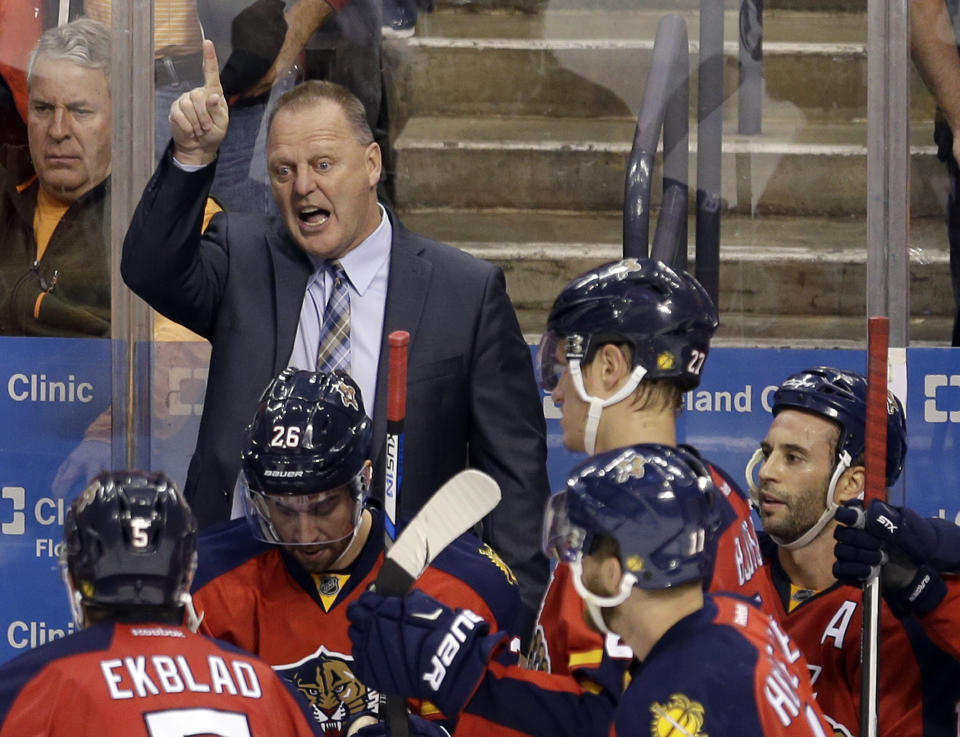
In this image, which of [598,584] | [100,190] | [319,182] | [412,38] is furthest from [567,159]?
[598,584]

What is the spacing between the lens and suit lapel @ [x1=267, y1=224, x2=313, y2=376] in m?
3.70

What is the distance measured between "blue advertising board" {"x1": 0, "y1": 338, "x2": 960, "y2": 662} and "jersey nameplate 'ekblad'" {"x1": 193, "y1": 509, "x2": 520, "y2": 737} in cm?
125

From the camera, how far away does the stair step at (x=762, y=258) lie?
4.30m

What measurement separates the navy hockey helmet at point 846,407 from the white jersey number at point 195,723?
1.55m

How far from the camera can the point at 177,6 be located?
427cm

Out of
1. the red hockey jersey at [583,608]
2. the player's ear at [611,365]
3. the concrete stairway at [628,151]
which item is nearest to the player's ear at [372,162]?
the concrete stairway at [628,151]

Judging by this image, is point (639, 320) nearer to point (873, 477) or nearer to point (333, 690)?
point (873, 477)

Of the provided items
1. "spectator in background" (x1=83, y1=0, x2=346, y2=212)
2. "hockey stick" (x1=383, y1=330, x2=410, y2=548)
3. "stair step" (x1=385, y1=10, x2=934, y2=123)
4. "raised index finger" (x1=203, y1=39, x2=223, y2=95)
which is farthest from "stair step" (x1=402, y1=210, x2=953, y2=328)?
"hockey stick" (x1=383, y1=330, x2=410, y2=548)

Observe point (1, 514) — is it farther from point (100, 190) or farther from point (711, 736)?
point (711, 736)

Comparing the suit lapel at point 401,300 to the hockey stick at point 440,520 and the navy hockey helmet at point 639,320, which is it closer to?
the navy hockey helmet at point 639,320

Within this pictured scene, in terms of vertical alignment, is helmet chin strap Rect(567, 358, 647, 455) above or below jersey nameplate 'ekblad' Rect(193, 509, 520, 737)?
above

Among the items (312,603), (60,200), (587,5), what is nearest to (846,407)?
(312,603)

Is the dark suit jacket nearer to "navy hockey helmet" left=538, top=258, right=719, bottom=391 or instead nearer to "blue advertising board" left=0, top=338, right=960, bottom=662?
"blue advertising board" left=0, top=338, right=960, bottom=662

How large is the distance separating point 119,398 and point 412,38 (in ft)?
4.00
